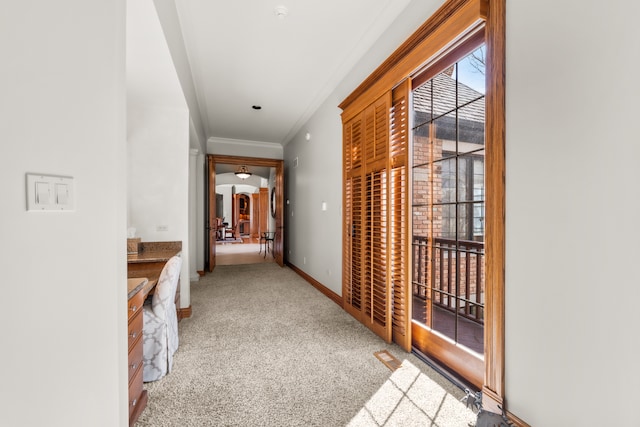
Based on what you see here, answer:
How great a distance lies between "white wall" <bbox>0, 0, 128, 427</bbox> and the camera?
774 millimetres

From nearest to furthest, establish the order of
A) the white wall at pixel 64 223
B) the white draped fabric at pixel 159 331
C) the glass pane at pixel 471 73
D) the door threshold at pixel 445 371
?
the white wall at pixel 64 223, the door threshold at pixel 445 371, the white draped fabric at pixel 159 331, the glass pane at pixel 471 73

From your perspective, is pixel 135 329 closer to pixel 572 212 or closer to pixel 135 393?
pixel 135 393

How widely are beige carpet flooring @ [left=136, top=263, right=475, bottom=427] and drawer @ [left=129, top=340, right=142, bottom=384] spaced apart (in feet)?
0.89

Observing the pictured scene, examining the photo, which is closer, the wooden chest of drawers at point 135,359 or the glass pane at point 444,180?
the wooden chest of drawers at point 135,359

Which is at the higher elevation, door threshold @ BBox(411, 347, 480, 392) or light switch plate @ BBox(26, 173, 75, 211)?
light switch plate @ BBox(26, 173, 75, 211)

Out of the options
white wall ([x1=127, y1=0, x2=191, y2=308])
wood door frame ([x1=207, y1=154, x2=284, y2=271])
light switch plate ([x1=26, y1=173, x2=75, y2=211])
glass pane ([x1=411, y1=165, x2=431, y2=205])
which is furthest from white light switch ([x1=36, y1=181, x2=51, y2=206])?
wood door frame ([x1=207, y1=154, x2=284, y2=271])

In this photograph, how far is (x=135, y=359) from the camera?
176cm

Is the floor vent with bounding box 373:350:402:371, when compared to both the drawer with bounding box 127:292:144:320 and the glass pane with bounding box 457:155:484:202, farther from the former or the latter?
the drawer with bounding box 127:292:144:320

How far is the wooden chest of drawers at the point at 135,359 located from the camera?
1.65 metres

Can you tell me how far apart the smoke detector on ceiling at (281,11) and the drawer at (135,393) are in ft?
9.22

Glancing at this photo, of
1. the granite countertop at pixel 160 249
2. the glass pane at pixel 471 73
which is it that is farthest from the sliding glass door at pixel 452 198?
the granite countertop at pixel 160 249

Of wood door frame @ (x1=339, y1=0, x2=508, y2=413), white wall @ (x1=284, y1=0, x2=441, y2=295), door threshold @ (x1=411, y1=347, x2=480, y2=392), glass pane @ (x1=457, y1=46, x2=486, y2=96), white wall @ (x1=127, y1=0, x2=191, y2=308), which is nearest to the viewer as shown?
wood door frame @ (x1=339, y1=0, x2=508, y2=413)

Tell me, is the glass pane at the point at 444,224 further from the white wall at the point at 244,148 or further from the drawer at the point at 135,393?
the white wall at the point at 244,148

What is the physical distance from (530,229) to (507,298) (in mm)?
394
